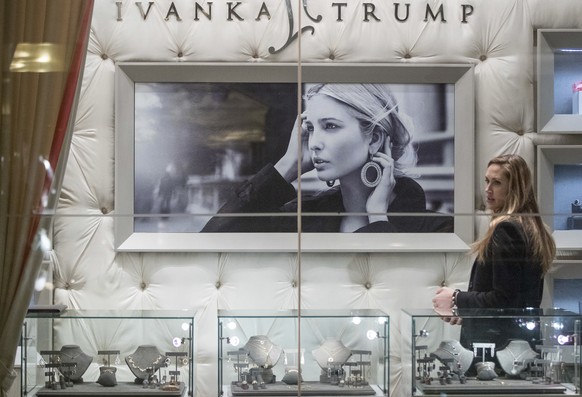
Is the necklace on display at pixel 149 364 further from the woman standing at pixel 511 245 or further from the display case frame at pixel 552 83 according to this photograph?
the display case frame at pixel 552 83

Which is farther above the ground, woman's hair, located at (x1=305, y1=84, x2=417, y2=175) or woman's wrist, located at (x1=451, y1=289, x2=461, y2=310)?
woman's hair, located at (x1=305, y1=84, x2=417, y2=175)

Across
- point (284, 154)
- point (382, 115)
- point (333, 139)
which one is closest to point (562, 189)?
point (382, 115)

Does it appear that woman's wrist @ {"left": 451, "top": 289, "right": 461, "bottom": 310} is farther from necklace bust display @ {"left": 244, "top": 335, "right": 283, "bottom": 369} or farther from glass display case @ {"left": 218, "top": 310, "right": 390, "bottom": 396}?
necklace bust display @ {"left": 244, "top": 335, "right": 283, "bottom": 369}

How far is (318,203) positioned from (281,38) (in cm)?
45

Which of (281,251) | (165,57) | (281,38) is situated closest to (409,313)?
(281,251)

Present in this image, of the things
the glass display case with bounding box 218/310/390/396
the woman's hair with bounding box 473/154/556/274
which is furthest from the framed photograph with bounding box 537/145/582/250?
the glass display case with bounding box 218/310/390/396

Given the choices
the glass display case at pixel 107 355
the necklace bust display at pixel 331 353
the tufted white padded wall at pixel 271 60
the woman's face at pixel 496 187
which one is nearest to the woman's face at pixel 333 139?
the tufted white padded wall at pixel 271 60

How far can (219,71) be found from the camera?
6.14 ft

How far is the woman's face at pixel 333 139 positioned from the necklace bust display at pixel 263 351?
1.52ft

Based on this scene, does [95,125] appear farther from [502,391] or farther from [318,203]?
[502,391]

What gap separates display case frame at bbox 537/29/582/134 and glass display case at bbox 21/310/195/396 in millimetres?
1085

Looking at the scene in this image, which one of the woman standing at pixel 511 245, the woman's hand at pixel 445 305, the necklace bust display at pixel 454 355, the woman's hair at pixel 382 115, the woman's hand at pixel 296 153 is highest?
the woman's hair at pixel 382 115

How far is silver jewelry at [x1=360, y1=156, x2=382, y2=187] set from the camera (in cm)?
186

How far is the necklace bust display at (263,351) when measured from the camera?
6.23ft
